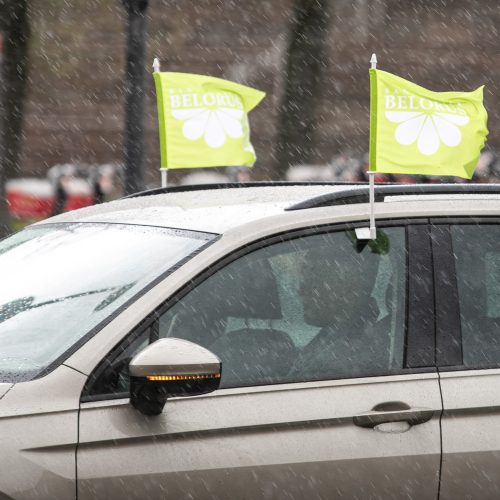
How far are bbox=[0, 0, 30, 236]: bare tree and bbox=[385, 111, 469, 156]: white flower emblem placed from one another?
38.6 ft

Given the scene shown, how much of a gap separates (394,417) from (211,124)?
3.57 m

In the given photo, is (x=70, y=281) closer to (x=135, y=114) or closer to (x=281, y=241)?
(x=281, y=241)

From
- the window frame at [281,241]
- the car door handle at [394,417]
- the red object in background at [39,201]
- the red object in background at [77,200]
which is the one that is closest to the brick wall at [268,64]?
the red object in background at [39,201]

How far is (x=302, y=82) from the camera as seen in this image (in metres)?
16.1

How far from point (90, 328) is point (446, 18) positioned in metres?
36.2

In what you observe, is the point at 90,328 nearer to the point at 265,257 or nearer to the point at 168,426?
the point at 168,426

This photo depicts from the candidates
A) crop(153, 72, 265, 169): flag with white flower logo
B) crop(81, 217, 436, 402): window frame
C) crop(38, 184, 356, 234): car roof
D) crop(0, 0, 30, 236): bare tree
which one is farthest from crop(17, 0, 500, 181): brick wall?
crop(81, 217, 436, 402): window frame

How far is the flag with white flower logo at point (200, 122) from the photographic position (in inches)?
280

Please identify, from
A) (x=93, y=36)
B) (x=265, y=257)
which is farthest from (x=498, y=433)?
(x=93, y=36)

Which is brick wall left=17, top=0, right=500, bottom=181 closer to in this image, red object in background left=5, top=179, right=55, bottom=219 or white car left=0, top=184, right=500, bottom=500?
red object in background left=5, top=179, right=55, bottom=219

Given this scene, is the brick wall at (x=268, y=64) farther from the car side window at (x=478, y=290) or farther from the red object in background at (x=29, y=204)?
the car side window at (x=478, y=290)

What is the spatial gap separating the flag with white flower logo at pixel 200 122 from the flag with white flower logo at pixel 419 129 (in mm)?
1935

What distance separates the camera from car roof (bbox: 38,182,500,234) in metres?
4.33

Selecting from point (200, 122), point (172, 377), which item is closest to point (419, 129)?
point (172, 377)
